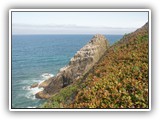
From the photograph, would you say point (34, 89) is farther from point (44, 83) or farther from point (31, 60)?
point (31, 60)

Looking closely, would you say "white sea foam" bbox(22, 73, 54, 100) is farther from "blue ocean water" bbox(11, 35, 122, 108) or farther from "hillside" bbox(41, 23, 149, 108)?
"hillside" bbox(41, 23, 149, 108)

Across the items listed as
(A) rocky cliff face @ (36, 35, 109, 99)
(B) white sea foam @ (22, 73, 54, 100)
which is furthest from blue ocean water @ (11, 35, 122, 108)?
(A) rocky cliff face @ (36, 35, 109, 99)

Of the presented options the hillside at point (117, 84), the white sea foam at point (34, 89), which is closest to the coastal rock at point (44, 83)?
the white sea foam at point (34, 89)

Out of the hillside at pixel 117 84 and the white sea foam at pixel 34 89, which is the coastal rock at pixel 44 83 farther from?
the hillside at pixel 117 84

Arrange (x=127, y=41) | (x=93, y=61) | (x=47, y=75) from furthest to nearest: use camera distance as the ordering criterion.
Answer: (x=93, y=61) < (x=127, y=41) < (x=47, y=75)

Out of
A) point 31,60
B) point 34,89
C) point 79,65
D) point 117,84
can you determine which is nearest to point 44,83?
point 34,89
